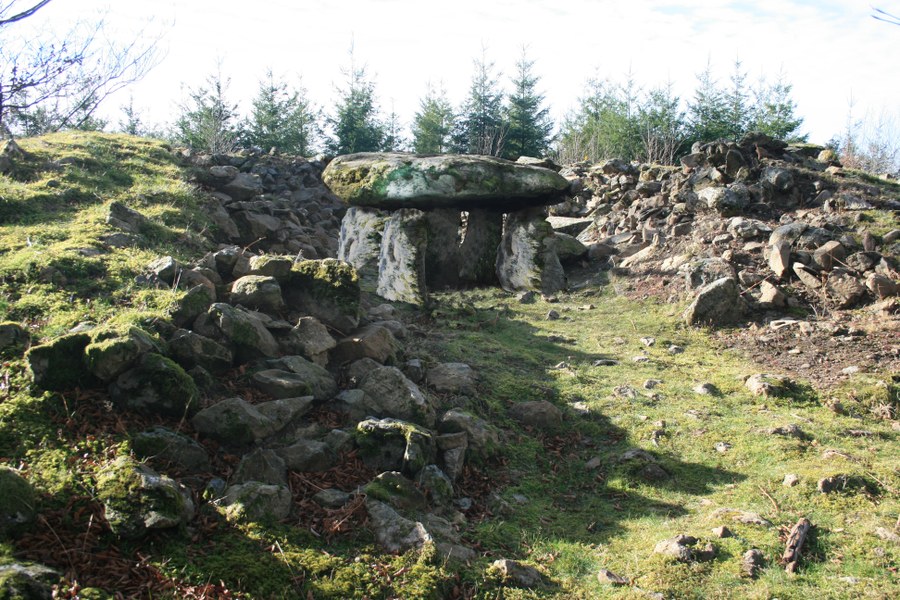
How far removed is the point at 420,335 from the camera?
8094mm

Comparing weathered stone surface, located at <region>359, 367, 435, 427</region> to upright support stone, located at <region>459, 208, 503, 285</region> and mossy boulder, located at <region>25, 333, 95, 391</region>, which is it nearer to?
mossy boulder, located at <region>25, 333, 95, 391</region>

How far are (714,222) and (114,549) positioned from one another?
1013 cm

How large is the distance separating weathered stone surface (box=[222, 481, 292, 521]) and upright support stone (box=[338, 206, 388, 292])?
6974mm

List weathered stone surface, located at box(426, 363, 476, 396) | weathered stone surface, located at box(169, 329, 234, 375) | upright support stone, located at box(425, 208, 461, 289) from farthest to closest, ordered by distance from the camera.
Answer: upright support stone, located at box(425, 208, 461, 289) < weathered stone surface, located at box(426, 363, 476, 396) < weathered stone surface, located at box(169, 329, 234, 375)

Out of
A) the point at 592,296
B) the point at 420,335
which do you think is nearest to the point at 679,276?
the point at 592,296

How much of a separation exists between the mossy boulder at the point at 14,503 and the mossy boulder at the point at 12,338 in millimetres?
1518

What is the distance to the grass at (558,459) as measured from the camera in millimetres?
3566

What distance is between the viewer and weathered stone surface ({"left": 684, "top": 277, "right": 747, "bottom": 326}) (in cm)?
861

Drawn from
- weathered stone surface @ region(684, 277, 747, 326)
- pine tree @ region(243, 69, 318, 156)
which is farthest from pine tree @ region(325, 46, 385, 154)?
weathered stone surface @ region(684, 277, 747, 326)

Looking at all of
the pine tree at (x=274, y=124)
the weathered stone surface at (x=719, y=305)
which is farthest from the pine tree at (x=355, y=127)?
the weathered stone surface at (x=719, y=305)

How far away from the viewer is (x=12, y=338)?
4.61 meters

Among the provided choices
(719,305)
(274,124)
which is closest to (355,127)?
(274,124)

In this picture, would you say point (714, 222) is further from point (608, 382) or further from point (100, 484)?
point (100, 484)

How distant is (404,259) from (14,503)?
7.14 meters
